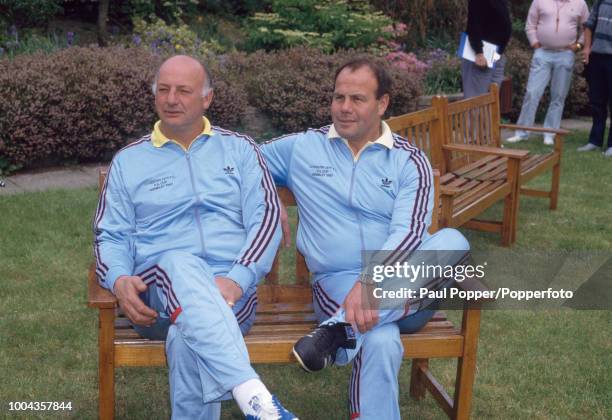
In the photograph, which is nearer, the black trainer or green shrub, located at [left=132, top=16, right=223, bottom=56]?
the black trainer

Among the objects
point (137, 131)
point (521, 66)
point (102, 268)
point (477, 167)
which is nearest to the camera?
point (102, 268)

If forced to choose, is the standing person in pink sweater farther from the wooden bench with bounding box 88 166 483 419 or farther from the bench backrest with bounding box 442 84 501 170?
the wooden bench with bounding box 88 166 483 419

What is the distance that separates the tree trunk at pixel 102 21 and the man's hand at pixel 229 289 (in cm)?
1017

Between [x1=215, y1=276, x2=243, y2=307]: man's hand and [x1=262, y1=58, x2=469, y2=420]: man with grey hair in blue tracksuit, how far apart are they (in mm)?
432

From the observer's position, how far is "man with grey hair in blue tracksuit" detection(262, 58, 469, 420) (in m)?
3.98

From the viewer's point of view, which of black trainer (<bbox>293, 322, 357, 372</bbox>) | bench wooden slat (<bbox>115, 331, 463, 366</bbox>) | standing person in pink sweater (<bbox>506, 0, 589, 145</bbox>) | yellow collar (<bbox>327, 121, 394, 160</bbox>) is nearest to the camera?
black trainer (<bbox>293, 322, 357, 372</bbox>)

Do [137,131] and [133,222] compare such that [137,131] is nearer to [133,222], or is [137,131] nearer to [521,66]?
[133,222]

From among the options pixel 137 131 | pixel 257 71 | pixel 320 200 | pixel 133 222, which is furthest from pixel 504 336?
pixel 257 71

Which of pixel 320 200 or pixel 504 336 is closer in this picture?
pixel 320 200

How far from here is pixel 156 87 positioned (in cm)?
414

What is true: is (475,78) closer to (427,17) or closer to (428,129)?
(428,129)

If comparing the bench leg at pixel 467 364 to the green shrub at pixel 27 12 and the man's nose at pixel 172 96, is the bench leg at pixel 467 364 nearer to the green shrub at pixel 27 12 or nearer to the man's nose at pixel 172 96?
the man's nose at pixel 172 96

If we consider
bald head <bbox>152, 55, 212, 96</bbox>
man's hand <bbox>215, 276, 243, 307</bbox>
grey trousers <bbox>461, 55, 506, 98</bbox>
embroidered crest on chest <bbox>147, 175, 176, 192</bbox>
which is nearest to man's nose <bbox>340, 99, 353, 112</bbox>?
bald head <bbox>152, 55, 212, 96</bbox>

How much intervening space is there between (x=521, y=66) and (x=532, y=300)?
7.48m
